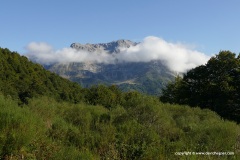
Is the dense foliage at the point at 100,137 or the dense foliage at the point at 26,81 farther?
the dense foliage at the point at 26,81

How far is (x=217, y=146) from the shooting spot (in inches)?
392

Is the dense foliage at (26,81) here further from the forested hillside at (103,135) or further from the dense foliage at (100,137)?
the dense foliage at (100,137)

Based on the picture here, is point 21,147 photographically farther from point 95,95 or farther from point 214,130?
point 95,95

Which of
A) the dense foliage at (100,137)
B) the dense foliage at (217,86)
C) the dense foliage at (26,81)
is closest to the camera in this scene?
the dense foliage at (100,137)

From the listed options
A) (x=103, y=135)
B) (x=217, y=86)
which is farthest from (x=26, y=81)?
(x=103, y=135)

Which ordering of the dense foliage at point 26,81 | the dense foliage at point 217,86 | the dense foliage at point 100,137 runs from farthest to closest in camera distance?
the dense foliage at point 26,81, the dense foliage at point 217,86, the dense foliage at point 100,137

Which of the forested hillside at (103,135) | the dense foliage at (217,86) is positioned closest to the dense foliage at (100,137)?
the forested hillside at (103,135)

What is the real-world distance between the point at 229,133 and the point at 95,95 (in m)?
67.4

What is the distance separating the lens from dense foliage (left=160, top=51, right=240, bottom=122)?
132 feet

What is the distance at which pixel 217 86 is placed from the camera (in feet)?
138

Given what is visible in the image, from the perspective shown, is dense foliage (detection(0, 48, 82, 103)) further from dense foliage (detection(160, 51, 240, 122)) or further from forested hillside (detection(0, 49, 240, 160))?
forested hillside (detection(0, 49, 240, 160))

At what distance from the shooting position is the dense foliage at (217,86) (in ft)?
132

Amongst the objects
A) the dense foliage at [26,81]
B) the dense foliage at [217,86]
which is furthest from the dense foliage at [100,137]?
the dense foliage at [26,81]

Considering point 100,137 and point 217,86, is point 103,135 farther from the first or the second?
point 217,86
